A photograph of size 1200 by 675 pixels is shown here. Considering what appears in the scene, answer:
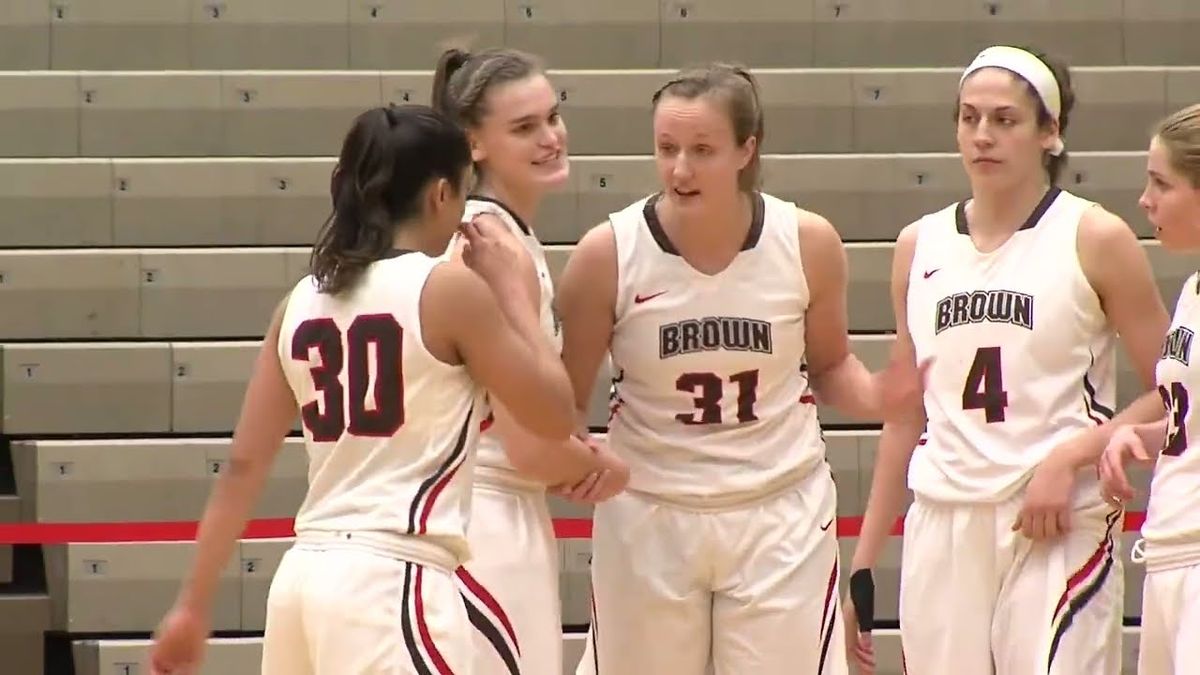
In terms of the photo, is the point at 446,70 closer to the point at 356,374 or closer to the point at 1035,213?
the point at 356,374

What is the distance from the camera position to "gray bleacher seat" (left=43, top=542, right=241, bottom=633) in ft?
21.6

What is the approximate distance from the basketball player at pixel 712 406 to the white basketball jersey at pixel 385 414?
0.82 meters

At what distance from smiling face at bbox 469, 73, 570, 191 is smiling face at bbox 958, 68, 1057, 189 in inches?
37.4

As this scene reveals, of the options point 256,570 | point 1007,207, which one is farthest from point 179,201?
point 1007,207

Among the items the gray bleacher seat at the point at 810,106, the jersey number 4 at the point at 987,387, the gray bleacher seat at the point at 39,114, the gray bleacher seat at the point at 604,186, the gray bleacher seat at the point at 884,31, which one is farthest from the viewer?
the gray bleacher seat at the point at 884,31

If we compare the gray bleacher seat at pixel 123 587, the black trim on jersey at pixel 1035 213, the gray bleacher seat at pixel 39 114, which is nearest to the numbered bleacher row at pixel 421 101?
the gray bleacher seat at pixel 39 114

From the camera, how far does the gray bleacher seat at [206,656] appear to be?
6.30 metres

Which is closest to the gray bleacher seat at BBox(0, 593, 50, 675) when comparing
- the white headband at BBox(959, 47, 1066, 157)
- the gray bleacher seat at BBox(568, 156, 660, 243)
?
the gray bleacher seat at BBox(568, 156, 660, 243)

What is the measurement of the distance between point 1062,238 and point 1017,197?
0.16 metres

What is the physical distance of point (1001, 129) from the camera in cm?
422

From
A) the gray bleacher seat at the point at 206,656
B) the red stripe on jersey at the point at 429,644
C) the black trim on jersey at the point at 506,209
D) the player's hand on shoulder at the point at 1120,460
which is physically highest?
the black trim on jersey at the point at 506,209

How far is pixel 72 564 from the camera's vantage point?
6582mm

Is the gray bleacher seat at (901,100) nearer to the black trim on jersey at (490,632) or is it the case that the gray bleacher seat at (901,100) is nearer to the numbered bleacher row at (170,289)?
the numbered bleacher row at (170,289)

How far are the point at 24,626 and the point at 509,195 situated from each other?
3.47 meters
